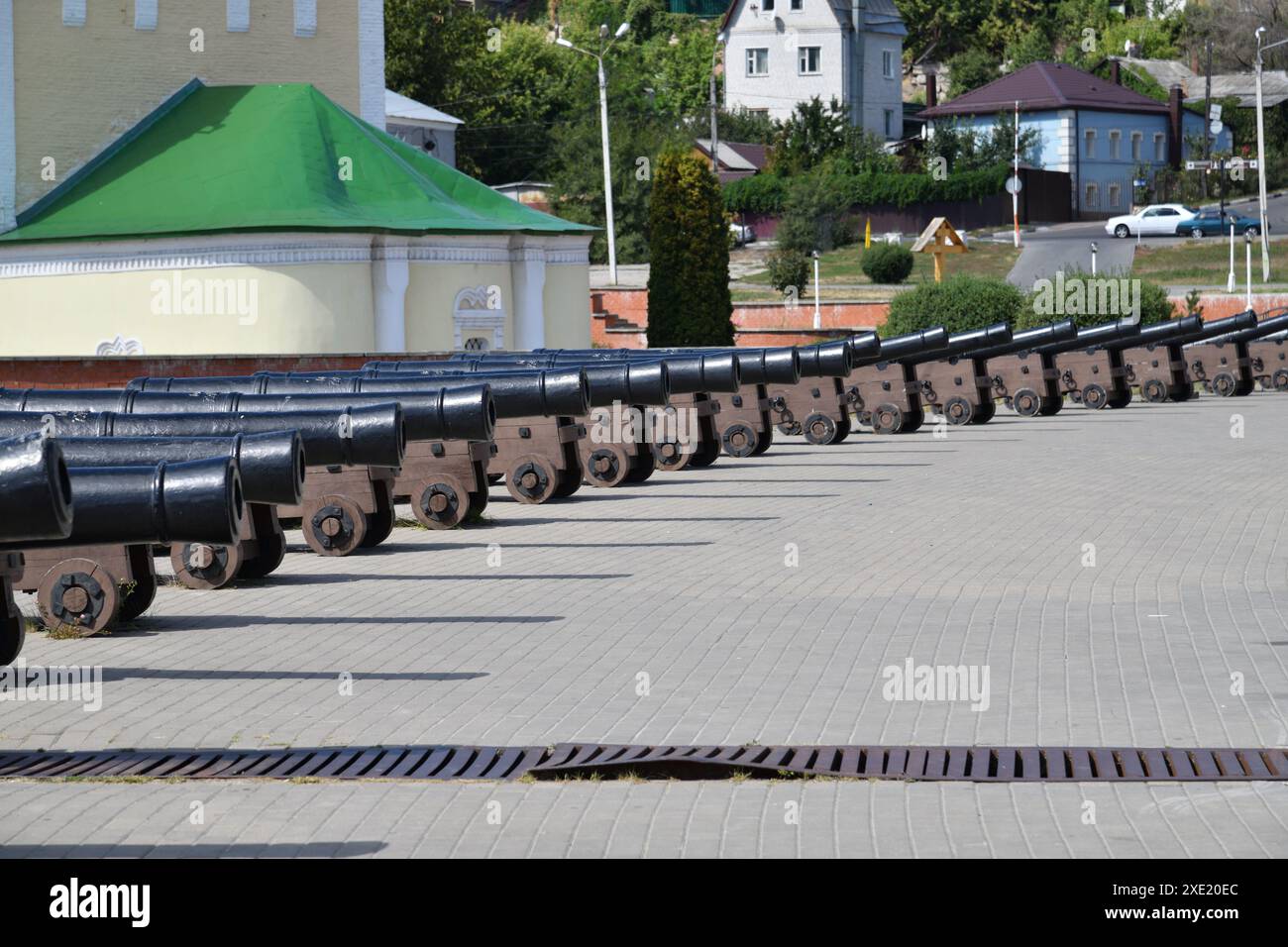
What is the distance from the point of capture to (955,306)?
3762cm

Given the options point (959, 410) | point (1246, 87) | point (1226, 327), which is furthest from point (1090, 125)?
point (959, 410)

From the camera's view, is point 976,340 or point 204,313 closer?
point 976,340

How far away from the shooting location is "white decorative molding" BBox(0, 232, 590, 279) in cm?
3198

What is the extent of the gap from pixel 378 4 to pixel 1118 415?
1904 centimetres


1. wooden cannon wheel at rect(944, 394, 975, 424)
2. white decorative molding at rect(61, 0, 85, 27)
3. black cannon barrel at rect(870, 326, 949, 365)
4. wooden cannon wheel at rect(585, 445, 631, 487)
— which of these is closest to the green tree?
white decorative molding at rect(61, 0, 85, 27)

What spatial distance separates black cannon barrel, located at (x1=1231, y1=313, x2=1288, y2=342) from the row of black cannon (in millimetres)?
5208

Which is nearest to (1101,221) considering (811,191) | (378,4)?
(811,191)

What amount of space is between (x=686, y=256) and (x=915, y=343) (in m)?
14.7

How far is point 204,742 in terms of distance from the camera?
25.3ft

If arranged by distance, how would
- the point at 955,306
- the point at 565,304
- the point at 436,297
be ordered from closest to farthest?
the point at 436,297
the point at 565,304
the point at 955,306

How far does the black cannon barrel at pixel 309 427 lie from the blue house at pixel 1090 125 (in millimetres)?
69485

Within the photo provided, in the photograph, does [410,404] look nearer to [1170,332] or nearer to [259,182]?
[259,182]

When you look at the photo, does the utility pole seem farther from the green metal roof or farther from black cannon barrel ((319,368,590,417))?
black cannon barrel ((319,368,590,417))
